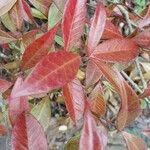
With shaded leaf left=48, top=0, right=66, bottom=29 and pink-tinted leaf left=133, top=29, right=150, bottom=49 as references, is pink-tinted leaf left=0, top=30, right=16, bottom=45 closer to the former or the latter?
shaded leaf left=48, top=0, right=66, bottom=29

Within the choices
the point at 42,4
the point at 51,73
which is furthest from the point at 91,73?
the point at 42,4

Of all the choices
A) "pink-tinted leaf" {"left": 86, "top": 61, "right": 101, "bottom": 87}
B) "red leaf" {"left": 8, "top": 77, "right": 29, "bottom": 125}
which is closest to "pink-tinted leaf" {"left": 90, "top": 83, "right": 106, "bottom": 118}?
"pink-tinted leaf" {"left": 86, "top": 61, "right": 101, "bottom": 87}

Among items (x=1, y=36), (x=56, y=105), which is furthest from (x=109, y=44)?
(x=56, y=105)

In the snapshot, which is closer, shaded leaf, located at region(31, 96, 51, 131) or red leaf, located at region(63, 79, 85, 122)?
red leaf, located at region(63, 79, 85, 122)

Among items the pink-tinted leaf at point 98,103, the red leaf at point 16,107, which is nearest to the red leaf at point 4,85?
the red leaf at point 16,107

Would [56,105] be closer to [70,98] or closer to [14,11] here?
[14,11]

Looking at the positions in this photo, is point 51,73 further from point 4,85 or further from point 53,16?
point 53,16
